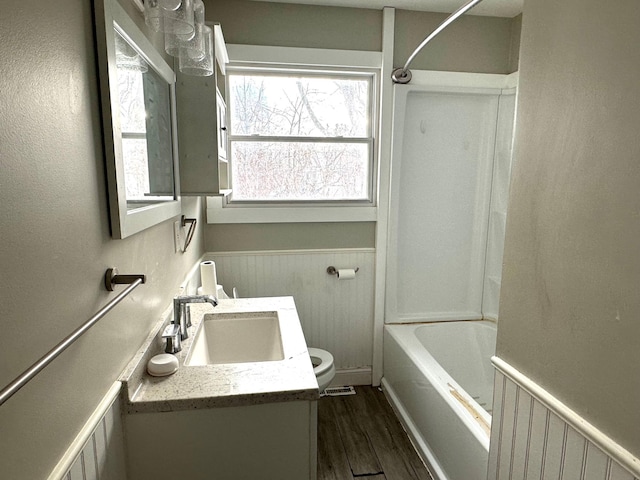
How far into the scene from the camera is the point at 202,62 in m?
1.44

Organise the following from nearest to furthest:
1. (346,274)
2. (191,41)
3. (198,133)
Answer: (191,41) < (198,133) < (346,274)

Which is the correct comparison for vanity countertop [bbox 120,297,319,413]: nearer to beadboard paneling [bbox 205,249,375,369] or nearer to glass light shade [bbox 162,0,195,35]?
glass light shade [bbox 162,0,195,35]

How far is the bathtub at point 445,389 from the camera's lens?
1703mm

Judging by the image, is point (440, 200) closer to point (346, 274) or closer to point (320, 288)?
point (346, 274)

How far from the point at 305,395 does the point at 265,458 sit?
8.9 inches

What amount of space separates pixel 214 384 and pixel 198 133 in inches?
39.7

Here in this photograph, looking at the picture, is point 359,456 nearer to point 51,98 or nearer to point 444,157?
point 444,157

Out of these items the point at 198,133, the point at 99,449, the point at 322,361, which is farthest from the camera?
the point at 322,361

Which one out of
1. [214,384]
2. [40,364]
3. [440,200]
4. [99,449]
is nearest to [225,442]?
[214,384]

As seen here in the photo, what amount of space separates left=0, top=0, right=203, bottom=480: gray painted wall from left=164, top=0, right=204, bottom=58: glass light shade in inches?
17.0

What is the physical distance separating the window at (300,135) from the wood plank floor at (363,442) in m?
1.32

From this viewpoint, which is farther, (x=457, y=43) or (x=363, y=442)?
(x=457, y=43)

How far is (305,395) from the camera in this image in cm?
114

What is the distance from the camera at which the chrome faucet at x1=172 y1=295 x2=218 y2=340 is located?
1.40m
